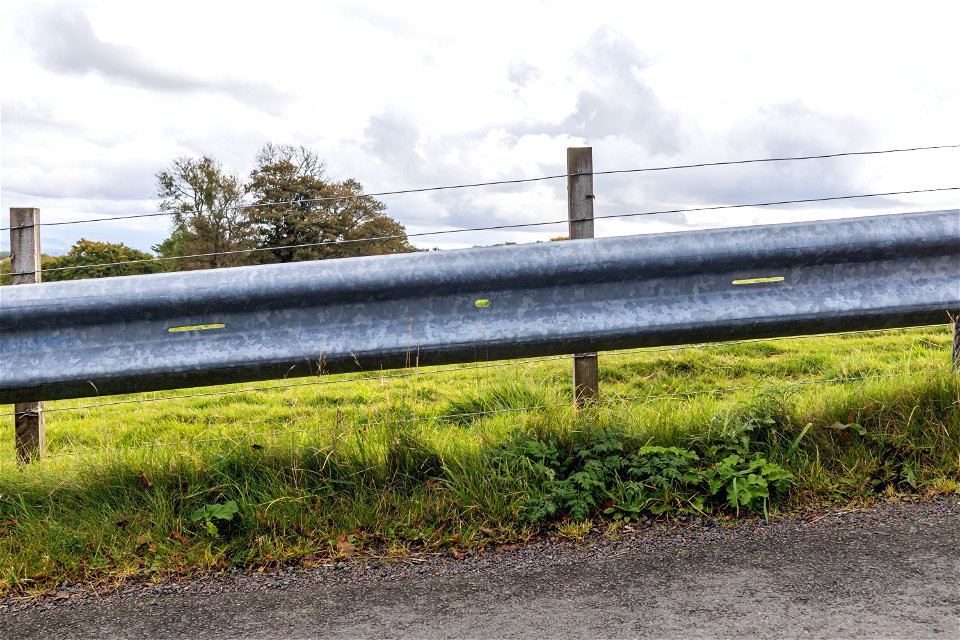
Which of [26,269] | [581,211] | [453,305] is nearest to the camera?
[453,305]

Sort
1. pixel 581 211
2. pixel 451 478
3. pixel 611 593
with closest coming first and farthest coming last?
pixel 611 593 < pixel 451 478 < pixel 581 211

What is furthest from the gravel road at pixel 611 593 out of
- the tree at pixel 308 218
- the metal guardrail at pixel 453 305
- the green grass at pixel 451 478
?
the tree at pixel 308 218

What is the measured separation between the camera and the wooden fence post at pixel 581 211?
15.0ft

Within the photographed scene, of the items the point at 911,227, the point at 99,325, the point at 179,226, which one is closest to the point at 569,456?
the point at 911,227

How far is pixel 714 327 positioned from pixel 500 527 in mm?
1361

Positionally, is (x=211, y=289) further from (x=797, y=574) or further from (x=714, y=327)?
(x=797, y=574)

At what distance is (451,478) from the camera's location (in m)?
3.18

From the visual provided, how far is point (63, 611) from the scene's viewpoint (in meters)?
2.59

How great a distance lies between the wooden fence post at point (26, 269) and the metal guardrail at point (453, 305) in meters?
1.62

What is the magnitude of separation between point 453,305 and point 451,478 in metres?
0.76

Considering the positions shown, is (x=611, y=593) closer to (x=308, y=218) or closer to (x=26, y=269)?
(x=26, y=269)

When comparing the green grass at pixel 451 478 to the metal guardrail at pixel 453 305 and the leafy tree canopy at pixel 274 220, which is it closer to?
the metal guardrail at pixel 453 305

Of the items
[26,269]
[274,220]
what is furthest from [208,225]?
[26,269]

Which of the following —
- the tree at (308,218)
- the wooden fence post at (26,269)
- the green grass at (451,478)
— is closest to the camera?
the green grass at (451,478)
